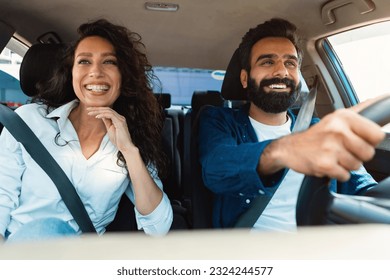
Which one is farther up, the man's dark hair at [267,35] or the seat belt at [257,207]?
the man's dark hair at [267,35]

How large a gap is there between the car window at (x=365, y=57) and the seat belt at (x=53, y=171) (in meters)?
0.92

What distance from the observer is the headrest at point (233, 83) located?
5.97 ft

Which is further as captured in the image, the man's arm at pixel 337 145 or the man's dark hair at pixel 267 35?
the man's dark hair at pixel 267 35

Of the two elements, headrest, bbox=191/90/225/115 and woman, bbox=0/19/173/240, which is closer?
woman, bbox=0/19/173/240

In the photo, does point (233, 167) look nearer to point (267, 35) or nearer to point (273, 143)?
point (273, 143)

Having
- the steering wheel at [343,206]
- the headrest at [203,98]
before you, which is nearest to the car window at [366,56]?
the steering wheel at [343,206]

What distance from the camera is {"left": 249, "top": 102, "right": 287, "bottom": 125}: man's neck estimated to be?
1.68m

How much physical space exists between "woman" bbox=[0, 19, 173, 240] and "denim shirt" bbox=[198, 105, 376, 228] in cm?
19

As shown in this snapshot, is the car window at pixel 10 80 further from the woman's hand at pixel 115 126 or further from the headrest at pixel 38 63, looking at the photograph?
the woman's hand at pixel 115 126

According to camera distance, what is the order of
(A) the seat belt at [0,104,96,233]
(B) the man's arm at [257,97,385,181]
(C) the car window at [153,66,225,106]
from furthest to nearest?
(C) the car window at [153,66,225,106] < (A) the seat belt at [0,104,96,233] < (B) the man's arm at [257,97,385,181]

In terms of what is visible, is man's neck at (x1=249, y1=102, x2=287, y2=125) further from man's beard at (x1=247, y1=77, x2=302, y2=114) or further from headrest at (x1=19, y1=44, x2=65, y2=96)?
headrest at (x1=19, y1=44, x2=65, y2=96)

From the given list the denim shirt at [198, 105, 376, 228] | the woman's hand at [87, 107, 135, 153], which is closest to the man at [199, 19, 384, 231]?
the denim shirt at [198, 105, 376, 228]

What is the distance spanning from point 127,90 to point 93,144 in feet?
0.80

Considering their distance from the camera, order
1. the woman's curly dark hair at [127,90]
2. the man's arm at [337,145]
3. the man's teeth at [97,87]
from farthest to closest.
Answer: the woman's curly dark hair at [127,90]
the man's teeth at [97,87]
the man's arm at [337,145]
